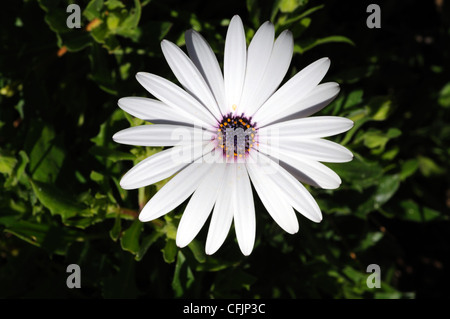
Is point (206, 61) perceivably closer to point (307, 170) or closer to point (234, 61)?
point (234, 61)

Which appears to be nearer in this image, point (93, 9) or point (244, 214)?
point (244, 214)

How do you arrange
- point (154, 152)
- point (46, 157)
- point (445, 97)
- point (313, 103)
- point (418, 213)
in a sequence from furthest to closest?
point (445, 97) → point (418, 213) → point (46, 157) → point (154, 152) → point (313, 103)

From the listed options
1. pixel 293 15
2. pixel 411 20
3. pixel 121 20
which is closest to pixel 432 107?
pixel 411 20

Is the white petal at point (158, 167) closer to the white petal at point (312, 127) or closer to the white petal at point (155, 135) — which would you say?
the white petal at point (155, 135)

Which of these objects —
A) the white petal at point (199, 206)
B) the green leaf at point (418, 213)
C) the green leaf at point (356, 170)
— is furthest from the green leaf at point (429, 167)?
the white petal at point (199, 206)

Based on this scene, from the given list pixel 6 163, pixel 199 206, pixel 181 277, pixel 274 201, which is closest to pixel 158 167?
pixel 199 206

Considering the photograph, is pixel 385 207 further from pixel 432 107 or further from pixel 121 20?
pixel 121 20

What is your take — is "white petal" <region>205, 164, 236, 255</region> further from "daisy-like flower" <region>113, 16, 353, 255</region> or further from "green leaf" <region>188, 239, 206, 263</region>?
"green leaf" <region>188, 239, 206, 263</region>
